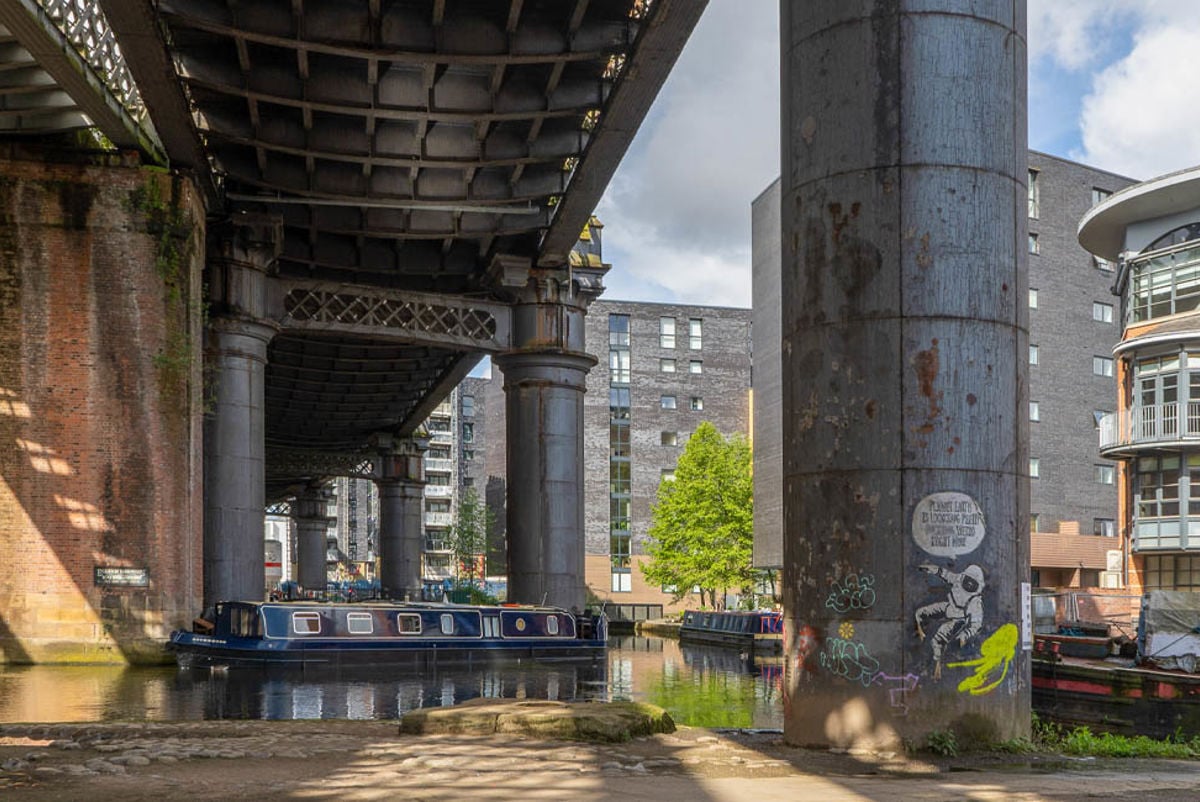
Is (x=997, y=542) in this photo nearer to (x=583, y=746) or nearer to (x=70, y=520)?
(x=583, y=746)

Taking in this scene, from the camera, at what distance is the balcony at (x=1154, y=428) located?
140 feet

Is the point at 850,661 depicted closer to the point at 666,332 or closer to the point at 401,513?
the point at 401,513

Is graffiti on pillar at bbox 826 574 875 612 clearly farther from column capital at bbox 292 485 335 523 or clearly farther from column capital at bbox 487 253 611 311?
column capital at bbox 292 485 335 523

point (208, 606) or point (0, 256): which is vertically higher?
point (0, 256)

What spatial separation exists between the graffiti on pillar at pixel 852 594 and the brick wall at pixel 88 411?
685 inches

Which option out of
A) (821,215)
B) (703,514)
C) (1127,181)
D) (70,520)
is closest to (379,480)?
(703,514)

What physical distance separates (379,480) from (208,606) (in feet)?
140

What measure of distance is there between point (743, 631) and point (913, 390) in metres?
40.9

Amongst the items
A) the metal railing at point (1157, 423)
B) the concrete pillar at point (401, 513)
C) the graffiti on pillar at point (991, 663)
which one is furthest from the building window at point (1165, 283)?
the concrete pillar at point (401, 513)

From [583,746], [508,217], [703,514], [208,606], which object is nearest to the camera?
[583,746]

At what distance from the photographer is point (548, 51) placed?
2684cm

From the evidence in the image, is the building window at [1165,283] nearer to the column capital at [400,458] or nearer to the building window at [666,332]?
the column capital at [400,458]

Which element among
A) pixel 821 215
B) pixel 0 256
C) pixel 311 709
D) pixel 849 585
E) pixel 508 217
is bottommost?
pixel 311 709

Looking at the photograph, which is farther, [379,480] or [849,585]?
[379,480]
